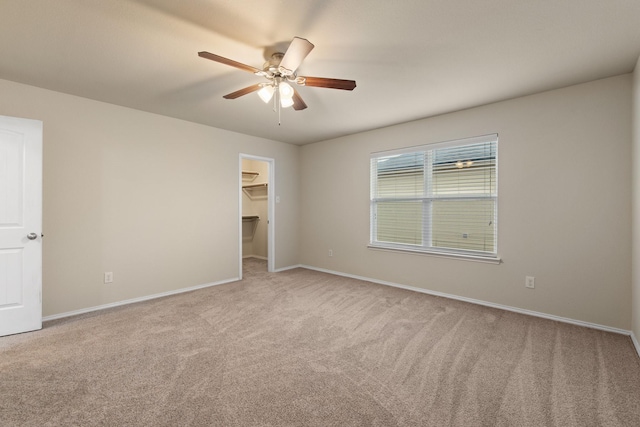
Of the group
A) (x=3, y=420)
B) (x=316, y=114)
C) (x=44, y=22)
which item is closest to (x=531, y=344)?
(x=316, y=114)

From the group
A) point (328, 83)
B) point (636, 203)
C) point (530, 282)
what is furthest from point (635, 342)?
point (328, 83)

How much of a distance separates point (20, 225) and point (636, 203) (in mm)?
5715

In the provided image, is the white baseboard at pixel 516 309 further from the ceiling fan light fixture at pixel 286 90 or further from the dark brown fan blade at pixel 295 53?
the dark brown fan blade at pixel 295 53

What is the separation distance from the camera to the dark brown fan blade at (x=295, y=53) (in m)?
1.79

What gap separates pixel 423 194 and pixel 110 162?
4120 mm

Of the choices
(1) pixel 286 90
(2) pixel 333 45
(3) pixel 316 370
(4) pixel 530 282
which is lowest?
(3) pixel 316 370

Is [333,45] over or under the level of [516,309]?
over

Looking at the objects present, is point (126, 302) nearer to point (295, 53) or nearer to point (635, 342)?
point (295, 53)

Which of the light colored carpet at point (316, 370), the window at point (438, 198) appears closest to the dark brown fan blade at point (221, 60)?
the light colored carpet at point (316, 370)

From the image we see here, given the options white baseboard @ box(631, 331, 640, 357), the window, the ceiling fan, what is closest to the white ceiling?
the ceiling fan

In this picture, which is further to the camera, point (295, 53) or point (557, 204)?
point (557, 204)

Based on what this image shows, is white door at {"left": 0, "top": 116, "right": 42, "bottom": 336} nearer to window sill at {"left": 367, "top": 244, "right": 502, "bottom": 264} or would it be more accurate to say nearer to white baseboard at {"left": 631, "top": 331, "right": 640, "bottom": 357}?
window sill at {"left": 367, "top": 244, "right": 502, "bottom": 264}

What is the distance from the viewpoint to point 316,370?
210 cm

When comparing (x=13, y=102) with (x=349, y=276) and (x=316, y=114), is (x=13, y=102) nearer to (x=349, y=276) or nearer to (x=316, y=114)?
(x=316, y=114)
